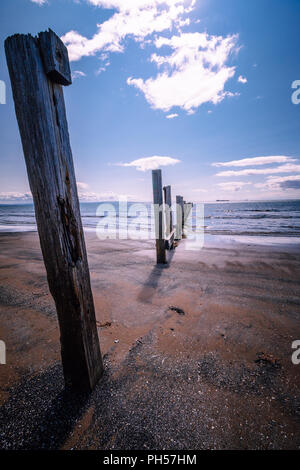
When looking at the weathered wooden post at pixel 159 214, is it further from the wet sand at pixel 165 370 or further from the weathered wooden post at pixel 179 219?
the weathered wooden post at pixel 179 219

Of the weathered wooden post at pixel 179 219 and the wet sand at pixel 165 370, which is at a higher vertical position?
the weathered wooden post at pixel 179 219

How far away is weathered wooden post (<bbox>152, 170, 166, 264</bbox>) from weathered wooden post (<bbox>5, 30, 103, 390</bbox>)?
4.16 meters

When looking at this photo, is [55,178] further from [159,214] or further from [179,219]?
[179,219]

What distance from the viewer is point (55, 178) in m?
1.47

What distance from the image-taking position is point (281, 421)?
1.66 metres

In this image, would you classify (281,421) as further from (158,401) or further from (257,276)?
(257,276)

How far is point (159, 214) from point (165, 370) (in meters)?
4.55

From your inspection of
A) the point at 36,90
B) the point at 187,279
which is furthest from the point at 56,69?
the point at 187,279

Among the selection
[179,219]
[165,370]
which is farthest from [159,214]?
[179,219]

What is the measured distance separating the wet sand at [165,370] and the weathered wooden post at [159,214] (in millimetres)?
1529

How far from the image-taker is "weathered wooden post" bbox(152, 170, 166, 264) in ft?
18.4

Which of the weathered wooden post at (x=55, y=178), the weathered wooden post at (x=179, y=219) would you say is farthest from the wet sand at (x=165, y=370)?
the weathered wooden post at (x=179, y=219)

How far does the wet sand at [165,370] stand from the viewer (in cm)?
159

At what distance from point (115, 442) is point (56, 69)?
291cm
